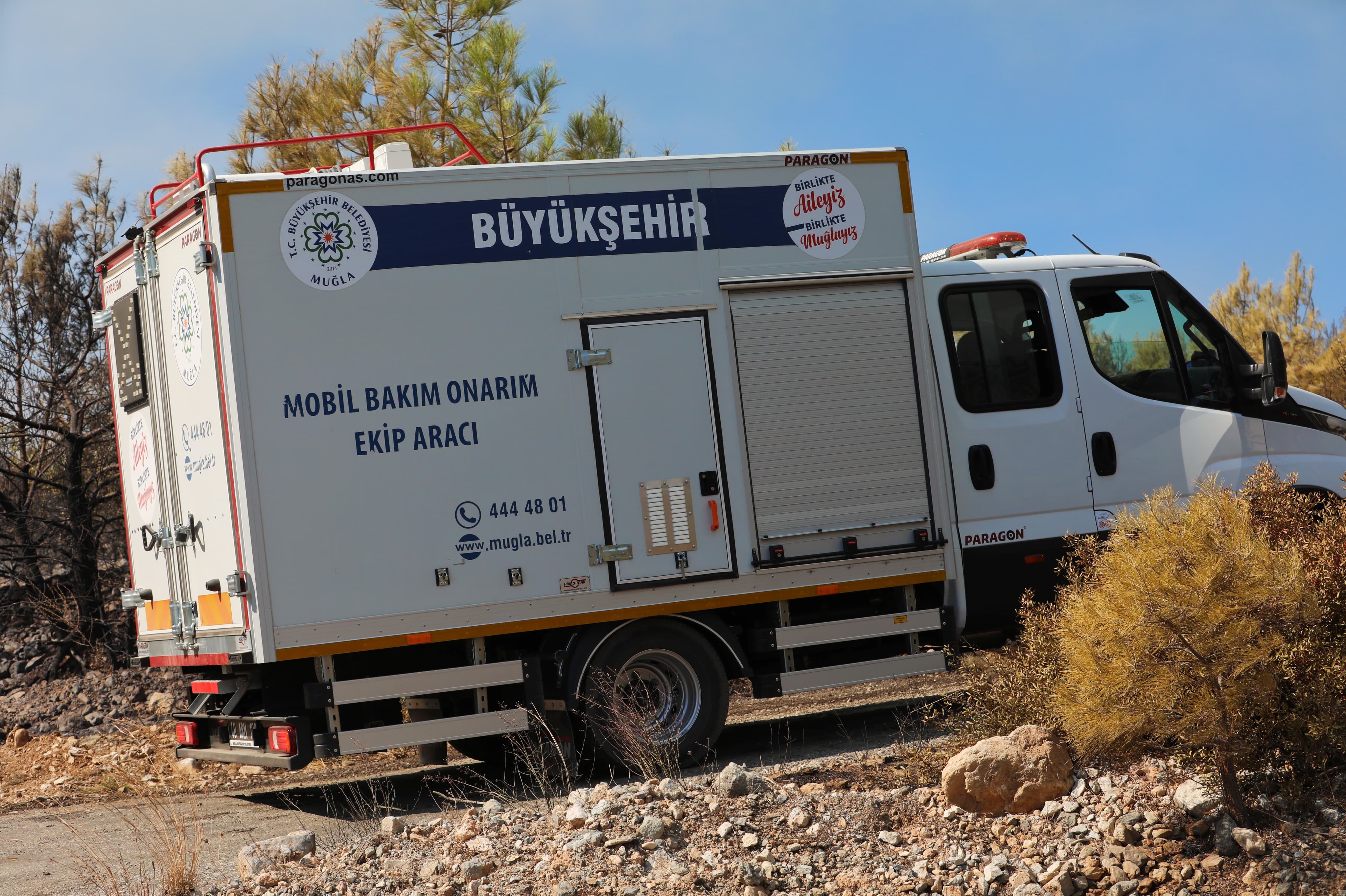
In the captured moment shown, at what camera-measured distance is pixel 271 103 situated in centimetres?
1233

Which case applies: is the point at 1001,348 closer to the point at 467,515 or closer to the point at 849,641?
the point at 849,641

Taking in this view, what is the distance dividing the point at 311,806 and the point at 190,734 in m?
0.88

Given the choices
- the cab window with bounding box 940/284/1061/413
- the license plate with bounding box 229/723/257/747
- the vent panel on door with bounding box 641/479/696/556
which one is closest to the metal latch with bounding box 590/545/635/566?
the vent panel on door with bounding box 641/479/696/556

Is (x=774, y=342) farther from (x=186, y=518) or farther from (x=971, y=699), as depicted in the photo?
(x=186, y=518)

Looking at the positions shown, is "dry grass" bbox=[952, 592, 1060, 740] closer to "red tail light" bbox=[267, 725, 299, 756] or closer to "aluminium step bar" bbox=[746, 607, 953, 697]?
"aluminium step bar" bbox=[746, 607, 953, 697]

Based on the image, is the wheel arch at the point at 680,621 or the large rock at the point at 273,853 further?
the wheel arch at the point at 680,621

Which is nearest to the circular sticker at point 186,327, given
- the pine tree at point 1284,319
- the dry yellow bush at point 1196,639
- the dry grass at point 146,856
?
the dry grass at point 146,856

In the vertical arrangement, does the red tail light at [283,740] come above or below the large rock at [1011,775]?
above

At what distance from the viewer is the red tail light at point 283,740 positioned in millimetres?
6383

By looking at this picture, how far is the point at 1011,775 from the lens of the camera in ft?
16.0

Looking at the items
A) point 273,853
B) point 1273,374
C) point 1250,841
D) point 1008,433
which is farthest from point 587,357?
point 1273,374

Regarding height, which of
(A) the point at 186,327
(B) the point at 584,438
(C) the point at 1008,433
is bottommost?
(C) the point at 1008,433

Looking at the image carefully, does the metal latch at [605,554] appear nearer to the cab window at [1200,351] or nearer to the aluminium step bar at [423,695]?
the aluminium step bar at [423,695]

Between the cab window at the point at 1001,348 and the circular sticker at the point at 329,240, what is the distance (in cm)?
377
